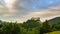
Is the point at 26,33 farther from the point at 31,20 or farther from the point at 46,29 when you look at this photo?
the point at 31,20

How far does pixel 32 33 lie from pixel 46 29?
6.20 m

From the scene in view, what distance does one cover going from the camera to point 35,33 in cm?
4631

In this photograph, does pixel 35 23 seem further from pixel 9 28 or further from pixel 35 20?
pixel 9 28

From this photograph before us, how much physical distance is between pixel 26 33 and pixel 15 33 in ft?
14.0

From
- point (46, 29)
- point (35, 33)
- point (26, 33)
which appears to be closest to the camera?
point (26, 33)

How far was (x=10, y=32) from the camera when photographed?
3947 centimetres

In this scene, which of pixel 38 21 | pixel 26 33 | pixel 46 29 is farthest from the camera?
pixel 38 21

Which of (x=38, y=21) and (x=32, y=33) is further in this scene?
(x=38, y=21)

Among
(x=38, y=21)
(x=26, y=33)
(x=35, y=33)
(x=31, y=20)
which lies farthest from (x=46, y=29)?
(x=31, y=20)

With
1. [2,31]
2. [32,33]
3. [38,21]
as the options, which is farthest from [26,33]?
[38,21]

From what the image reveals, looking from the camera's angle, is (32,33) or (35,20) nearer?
(32,33)

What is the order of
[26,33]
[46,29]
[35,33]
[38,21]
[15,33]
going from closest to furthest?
[15,33] < [26,33] < [35,33] < [46,29] < [38,21]

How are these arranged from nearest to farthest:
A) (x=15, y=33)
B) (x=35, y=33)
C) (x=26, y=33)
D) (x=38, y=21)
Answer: (x=15, y=33), (x=26, y=33), (x=35, y=33), (x=38, y=21)

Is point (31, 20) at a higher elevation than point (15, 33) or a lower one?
higher
